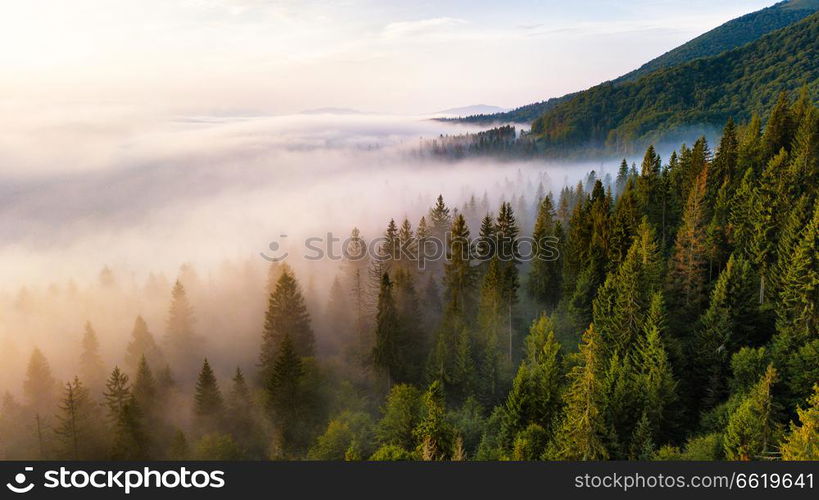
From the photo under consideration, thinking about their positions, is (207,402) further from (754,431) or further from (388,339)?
(754,431)

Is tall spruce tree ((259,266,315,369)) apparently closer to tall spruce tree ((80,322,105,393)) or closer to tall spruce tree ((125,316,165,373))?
tall spruce tree ((125,316,165,373))

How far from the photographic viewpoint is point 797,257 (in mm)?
52062

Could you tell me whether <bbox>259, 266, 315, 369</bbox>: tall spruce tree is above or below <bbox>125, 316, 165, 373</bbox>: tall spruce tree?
above

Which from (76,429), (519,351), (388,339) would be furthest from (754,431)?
(76,429)

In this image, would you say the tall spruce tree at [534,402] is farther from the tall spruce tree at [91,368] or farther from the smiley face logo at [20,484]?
the tall spruce tree at [91,368]

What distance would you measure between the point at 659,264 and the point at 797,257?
12.8 meters

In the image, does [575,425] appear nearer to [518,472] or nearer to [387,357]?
[518,472]

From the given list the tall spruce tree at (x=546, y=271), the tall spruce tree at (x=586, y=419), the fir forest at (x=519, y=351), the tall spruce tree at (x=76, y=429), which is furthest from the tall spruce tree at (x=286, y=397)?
the tall spruce tree at (x=586, y=419)

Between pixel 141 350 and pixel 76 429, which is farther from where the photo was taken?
pixel 141 350

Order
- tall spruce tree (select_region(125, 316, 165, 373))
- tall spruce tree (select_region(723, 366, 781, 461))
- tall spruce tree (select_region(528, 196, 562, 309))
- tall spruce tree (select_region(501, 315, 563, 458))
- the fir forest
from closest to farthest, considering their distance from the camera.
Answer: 1. tall spruce tree (select_region(723, 366, 781, 461))
2. the fir forest
3. tall spruce tree (select_region(501, 315, 563, 458))
4. tall spruce tree (select_region(528, 196, 562, 309))
5. tall spruce tree (select_region(125, 316, 165, 373))

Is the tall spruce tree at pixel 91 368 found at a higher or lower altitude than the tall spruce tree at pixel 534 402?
lower

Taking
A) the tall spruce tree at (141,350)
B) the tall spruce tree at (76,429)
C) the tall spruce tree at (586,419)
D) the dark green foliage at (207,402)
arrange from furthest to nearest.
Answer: the tall spruce tree at (141,350), the dark green foliage at (207,402), the tall spruce tree at (76,429), the tall spruce tree at (586,419)

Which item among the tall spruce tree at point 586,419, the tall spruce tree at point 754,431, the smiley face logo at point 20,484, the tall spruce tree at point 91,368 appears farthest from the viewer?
the tall spruce tree at point 91,368

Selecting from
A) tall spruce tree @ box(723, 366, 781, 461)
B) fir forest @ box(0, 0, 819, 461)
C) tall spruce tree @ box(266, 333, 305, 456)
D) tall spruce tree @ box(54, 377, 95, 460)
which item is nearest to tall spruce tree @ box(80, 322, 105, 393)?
fir forest @ box(0, 0, 819, 461)
